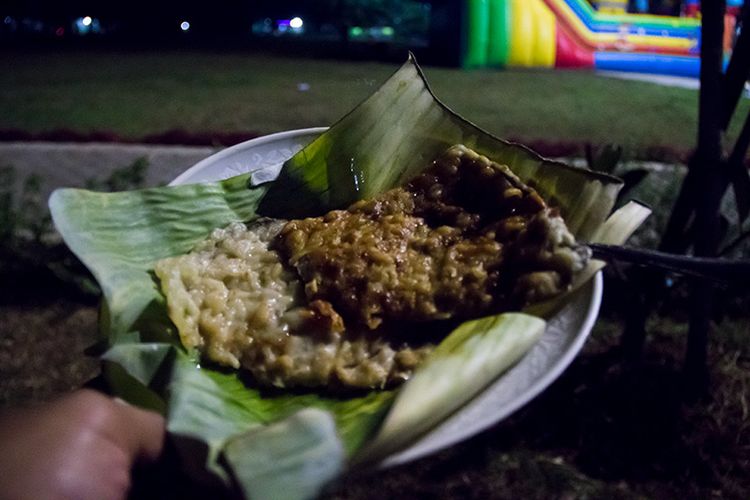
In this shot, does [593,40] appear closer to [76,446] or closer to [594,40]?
[594,40]

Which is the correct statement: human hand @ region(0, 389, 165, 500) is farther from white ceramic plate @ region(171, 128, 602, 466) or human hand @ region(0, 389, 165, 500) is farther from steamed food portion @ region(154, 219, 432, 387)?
white ceramic plate @ region(171, 128, 602, 466)

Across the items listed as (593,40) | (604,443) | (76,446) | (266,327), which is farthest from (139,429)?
(593,40)

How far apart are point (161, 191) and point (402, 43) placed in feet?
15.2

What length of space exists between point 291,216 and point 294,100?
3.93 m

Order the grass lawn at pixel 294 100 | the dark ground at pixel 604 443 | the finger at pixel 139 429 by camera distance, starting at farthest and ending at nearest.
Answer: the grass lawn at pixel 294 100 → the dark ground at pixel 604 443 → the finger at pixel 139 429

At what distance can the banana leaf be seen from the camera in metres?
0.64

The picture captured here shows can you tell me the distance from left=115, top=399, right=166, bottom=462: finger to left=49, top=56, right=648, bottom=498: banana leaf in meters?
0.02

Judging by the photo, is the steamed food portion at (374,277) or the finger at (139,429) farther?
the steamed food portion at (374,277)

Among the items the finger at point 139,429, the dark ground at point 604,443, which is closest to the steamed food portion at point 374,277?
the finger at point 139,429

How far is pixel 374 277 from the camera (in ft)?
3.04

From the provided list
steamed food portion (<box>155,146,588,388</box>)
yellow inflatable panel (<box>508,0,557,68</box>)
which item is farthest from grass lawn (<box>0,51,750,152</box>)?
steamed food portion (<box>155,146,588,388</box>)

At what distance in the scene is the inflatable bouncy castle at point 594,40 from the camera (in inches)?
251

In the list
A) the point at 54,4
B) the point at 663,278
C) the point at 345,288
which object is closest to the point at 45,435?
the point at 345,288

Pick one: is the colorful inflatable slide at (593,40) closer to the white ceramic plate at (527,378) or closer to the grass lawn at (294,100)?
the grass lawn at (294,100)
